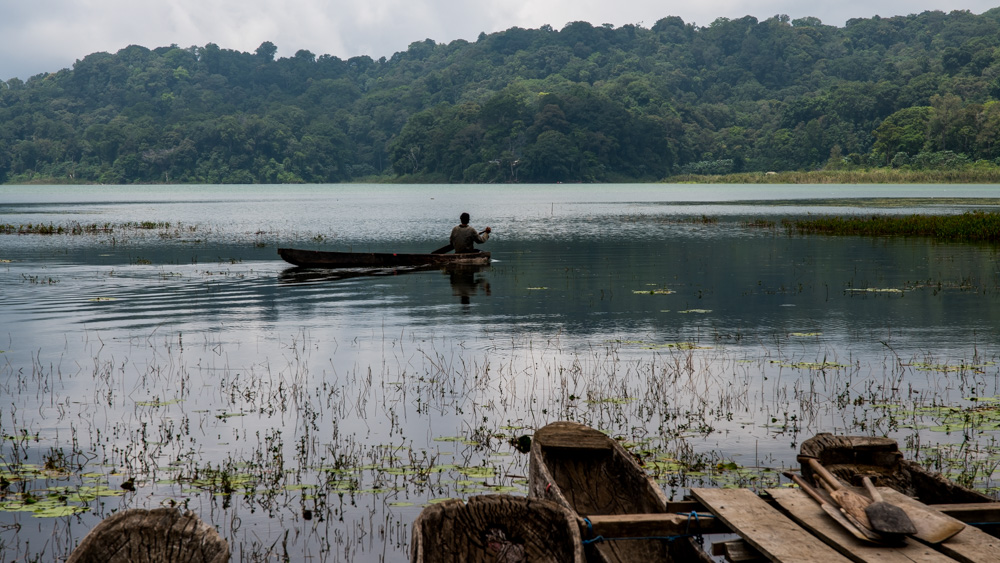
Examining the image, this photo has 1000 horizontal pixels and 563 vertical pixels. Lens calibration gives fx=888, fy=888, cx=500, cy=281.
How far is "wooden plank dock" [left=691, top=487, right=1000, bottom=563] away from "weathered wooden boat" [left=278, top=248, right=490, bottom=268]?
2259 cm

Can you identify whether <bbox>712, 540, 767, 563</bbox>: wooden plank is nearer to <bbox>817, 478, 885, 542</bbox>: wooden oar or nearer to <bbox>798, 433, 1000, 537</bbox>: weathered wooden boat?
<bbox>817, 478, 885, 542</bbox>: wooden oar

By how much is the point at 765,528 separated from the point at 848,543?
567 millimetres

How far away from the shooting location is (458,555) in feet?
20.6

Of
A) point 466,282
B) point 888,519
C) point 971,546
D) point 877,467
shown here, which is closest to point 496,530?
point 888,519

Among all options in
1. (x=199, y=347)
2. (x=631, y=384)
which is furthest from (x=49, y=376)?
(x=631, y=384)

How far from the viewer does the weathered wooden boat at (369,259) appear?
2942 centimetres

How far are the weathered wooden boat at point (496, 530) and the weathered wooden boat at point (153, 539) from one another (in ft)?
4.62

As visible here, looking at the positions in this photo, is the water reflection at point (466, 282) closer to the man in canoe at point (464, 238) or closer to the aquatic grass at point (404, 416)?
the man in canoe at point (464, 238)

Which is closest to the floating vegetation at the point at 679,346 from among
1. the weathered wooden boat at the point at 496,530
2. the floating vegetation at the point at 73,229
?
the weathered wooden boat at the point at 496,530

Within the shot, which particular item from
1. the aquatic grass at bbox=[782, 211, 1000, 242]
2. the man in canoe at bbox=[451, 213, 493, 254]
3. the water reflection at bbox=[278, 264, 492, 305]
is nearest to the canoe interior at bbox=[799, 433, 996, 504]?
the water reflection at bbox=[278, 264, 492, 305]

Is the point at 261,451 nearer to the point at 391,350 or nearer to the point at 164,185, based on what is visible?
the point at 391,350

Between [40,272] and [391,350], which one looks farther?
[40,272]

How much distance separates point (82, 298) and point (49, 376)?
10144 millimetres

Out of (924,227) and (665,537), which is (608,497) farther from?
(924,227)
